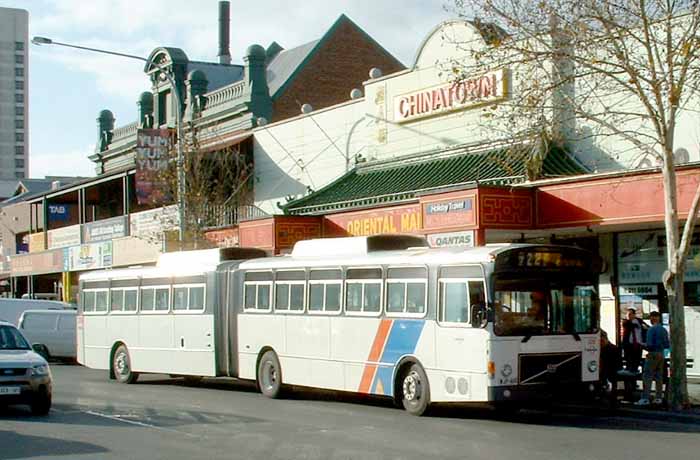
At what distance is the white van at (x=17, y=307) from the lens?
3734 centimetres

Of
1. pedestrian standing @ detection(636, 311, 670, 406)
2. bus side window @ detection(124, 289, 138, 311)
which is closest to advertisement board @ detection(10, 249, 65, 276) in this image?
bus side window @ detection(124, 289, 138, 311)

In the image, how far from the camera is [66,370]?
104 feet

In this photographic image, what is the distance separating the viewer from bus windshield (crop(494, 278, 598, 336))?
16875 mm

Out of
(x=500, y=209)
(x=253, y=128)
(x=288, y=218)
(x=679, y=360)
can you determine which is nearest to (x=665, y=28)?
(x=679, y=360)

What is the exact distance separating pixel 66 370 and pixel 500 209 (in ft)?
47.5

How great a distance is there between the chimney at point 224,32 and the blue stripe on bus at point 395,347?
3958 cm

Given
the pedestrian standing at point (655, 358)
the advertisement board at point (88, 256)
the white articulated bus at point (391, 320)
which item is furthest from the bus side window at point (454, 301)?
the advertisement board at point (88, 256)

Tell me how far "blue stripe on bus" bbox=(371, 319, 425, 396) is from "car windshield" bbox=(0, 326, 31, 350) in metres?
5.78

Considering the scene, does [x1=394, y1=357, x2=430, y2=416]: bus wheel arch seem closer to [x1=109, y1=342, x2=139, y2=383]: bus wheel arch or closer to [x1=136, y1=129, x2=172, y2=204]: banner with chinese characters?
[x1=109, y1=342, x2=139, y2=383]: bus wheel arch

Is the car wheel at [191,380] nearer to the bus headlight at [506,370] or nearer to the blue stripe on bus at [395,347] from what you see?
the blue stripe on bus at [395,347]

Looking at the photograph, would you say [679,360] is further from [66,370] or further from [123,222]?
[123,222]

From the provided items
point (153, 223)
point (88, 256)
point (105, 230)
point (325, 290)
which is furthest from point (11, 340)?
point (88, 256)

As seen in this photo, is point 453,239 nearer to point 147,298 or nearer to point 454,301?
point 147,298

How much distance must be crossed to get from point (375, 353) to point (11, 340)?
596 centimetres
